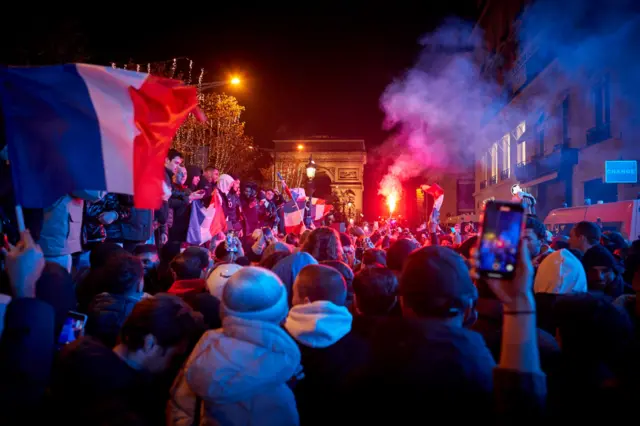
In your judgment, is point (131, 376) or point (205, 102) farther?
point (205, 102)

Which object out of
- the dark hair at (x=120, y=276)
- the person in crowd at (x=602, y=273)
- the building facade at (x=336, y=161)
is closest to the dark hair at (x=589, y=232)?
the person in crowd at (x=602, y=273)

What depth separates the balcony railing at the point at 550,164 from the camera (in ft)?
82.3

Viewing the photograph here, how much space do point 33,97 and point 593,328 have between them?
3761 millimetres

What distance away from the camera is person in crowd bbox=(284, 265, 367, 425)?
290 cm

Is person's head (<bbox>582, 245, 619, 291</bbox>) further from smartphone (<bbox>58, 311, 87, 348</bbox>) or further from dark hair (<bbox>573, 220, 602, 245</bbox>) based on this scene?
smartphone (<bbox>58, 311, 87, 348</bbox>)

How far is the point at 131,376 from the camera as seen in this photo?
2.44m

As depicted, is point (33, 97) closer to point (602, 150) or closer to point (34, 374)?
point (34, 374)

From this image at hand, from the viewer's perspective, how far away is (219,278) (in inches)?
158

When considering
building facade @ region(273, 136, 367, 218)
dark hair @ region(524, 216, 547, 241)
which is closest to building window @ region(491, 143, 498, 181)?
building facade @ region(273, 136, 367, 218)

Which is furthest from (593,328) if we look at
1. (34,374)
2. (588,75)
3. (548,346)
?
(588,75)

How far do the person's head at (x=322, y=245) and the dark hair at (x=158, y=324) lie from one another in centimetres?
267

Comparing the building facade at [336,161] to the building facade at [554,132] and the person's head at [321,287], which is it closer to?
the building facade at [554,132]

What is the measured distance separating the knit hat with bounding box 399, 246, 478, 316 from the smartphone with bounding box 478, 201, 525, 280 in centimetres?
28

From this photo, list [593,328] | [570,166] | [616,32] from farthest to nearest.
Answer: [570,166] < [616,32] < [593,328]
